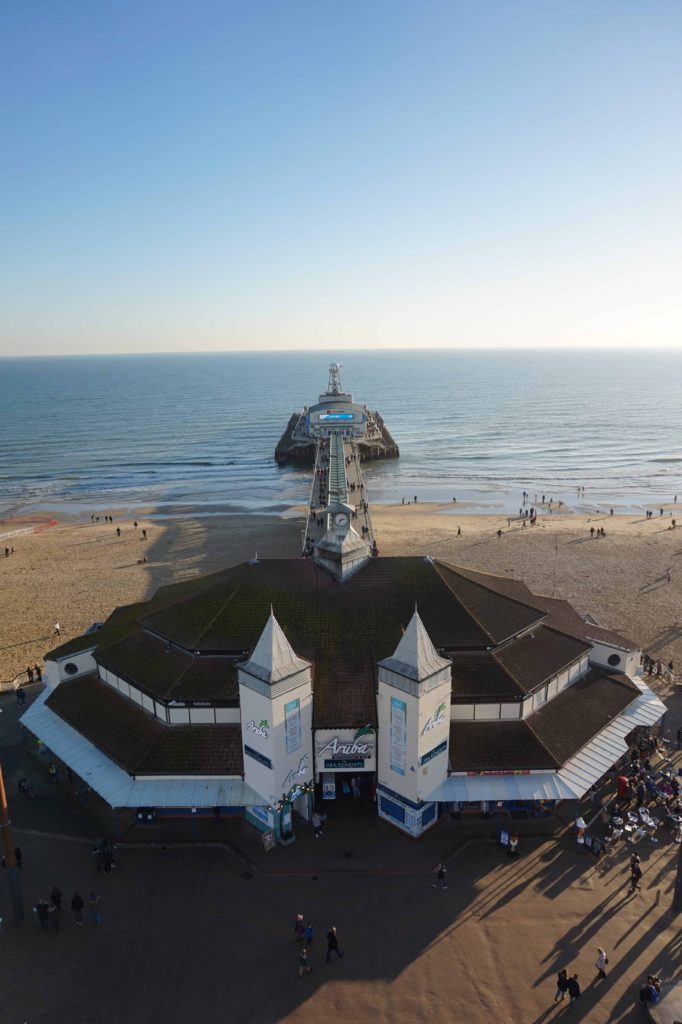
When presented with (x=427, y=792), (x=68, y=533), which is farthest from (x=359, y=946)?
(x=68, y=533)

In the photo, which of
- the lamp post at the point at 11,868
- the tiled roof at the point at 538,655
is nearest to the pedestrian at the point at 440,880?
the tiled roof at the point at 538,655

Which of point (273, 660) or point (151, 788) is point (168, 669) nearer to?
point (151, 788)

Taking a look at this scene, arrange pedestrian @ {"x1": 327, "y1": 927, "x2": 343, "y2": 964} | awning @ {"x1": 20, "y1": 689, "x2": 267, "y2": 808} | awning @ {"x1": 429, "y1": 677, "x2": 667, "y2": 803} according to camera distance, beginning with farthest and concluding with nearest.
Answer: awning @ {"x1": 429, "y1": 677, "x2": 667, "y2": 803} < awning @ {"x1": 20, "y1": 689, "x2": 267, "y2": 808} < pedestrian @ {"x1": 327, "y1": 927, "x2": 343, "y2": 964}

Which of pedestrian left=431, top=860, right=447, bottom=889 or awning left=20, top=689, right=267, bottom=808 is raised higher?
awning left=20, top=689, right=267, bottom=808

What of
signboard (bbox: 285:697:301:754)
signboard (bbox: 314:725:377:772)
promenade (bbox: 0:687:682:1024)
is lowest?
promenade (bbox: 0:687:682:1024)

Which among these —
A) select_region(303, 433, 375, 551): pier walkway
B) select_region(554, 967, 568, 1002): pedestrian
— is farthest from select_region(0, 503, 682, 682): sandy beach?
select_region(554, 967, 568, 1002): pedestrian

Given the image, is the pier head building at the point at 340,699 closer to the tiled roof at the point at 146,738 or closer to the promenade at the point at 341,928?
the tiled roof at the point at 146,738

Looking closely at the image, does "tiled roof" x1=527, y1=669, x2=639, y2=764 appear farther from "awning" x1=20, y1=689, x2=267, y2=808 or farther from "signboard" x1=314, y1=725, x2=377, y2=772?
"awning" x1=20, y1=689, x2=267, y2=808
